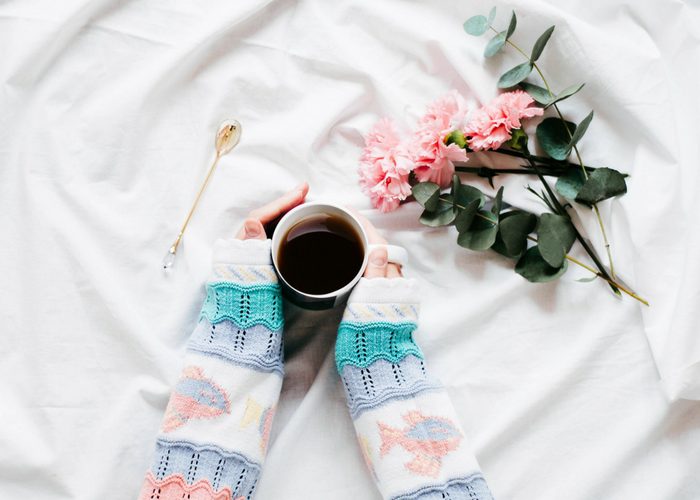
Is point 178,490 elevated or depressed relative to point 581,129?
depressed

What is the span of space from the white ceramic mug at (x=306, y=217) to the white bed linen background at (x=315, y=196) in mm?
96

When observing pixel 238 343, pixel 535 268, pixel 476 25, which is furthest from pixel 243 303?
pixel 476 25

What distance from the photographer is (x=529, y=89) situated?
898mm

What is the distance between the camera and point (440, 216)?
2.93 ft

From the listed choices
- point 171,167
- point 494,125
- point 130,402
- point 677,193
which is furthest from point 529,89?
point 130,402

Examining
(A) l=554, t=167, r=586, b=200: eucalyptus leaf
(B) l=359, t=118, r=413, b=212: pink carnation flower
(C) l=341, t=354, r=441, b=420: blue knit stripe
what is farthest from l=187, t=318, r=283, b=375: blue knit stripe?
(A) l=554, t=167, r=586, b=200: eucalyptus leaf

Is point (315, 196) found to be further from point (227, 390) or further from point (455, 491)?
point (455, 491)

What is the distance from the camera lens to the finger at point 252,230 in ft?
2.79

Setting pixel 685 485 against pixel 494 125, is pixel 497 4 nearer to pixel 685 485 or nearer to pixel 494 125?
pixel 494 125

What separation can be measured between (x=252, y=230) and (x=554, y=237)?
42 cm

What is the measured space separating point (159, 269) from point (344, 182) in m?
0.30

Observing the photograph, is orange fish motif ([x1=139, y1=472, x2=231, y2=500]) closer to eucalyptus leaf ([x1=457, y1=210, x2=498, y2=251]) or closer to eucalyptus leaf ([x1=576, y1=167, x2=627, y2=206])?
eucalyptus leaf ([x1=457, y1=210, x2=498, y2=251])

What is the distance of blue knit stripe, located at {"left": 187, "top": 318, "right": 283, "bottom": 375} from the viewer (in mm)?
825

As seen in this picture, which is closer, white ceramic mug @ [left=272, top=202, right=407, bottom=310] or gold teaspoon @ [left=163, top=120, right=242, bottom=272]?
white ceramic mug @ [left=272, top=202, right=407, bottom=310]
